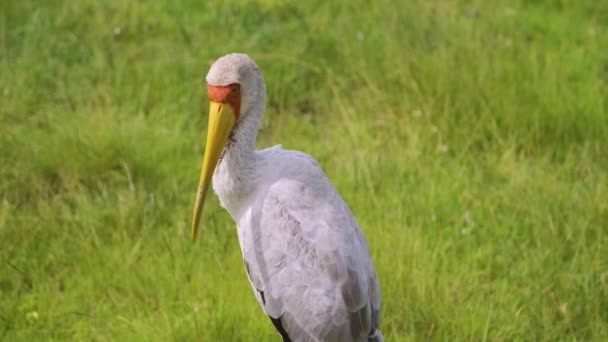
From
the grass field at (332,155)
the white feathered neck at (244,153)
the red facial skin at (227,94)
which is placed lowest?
the grass field at (332,155)

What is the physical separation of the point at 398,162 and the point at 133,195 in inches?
51.6

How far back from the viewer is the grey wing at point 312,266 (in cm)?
288

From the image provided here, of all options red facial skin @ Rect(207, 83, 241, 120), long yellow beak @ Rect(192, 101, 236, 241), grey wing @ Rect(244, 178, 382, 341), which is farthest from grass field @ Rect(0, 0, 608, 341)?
red facial skin @ Rect(207, 83, 241, 120)

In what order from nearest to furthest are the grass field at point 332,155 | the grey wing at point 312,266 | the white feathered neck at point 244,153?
the grey wing at point 312,266 < the white feathered neck at point 244,153 < the grass field at point 332,155

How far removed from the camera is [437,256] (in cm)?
388

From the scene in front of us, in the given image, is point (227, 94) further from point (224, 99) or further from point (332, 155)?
point (332, 155)

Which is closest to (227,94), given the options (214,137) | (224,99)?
(224,99)

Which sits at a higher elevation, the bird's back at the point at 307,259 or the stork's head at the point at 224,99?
the stork's head at the point at 224,99

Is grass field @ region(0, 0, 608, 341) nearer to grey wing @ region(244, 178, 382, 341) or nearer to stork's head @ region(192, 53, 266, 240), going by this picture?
grey wing @ region(244, 178, 382, 341)

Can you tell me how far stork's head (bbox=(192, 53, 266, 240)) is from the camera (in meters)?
2.95

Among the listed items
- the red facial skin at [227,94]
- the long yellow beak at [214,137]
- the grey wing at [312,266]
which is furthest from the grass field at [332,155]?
the red facial skin at [227,94]

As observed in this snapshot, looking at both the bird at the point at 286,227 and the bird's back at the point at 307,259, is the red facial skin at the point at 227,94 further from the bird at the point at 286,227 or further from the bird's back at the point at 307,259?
the bird's back at the point at 307,259

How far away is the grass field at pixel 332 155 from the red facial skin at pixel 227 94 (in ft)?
2.78

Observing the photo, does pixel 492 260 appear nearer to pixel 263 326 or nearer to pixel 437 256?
pixel 437 256
